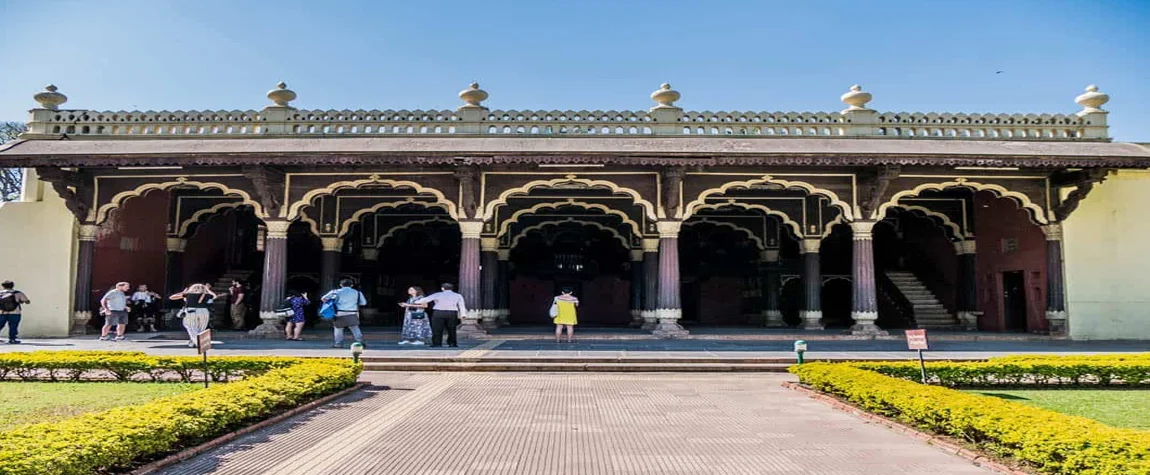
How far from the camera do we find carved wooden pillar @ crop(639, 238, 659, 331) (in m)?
15.7

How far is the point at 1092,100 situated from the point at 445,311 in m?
13.5

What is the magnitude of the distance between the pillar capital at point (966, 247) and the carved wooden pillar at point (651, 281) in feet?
23.9

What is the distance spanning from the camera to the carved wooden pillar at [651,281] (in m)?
15.7

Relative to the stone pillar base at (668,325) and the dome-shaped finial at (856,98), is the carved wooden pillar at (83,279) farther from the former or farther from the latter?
the dome-shaped finial at (856,98)

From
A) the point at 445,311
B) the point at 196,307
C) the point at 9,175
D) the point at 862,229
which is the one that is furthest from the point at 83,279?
the point at 9,175

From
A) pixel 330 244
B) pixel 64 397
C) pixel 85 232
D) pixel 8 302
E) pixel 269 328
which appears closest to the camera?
pixel 64 397

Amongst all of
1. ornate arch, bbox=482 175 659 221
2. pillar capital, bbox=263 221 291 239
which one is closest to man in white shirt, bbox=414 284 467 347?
ornate arch, bbox=482 175 659 221

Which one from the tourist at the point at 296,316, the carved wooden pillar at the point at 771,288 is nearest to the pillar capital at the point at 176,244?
the tourist at the point at 296,316

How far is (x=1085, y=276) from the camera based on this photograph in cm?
1362

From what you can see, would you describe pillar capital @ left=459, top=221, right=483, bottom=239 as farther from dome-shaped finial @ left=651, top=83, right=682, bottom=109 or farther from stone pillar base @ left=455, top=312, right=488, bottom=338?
dome-shaped finial @ left=651, top=83, right=682, bottom=109

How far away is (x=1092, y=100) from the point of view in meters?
14.2

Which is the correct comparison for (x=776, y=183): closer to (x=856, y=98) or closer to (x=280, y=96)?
(x=856, y=98)

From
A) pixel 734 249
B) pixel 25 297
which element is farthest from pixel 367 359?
pixel 734 249

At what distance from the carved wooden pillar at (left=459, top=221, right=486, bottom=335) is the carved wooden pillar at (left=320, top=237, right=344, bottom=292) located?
4127mm
